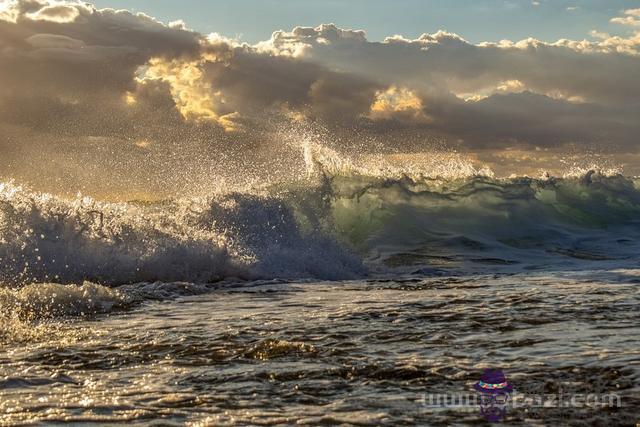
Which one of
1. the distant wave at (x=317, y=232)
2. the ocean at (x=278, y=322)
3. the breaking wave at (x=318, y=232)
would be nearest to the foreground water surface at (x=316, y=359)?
the ocean at (x=278, y=322)

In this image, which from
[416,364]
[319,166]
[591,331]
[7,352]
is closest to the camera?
[416,364]

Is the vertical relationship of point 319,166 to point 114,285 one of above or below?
above

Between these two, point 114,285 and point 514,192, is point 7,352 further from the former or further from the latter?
point 514,192

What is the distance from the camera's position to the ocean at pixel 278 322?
4395 millimetres

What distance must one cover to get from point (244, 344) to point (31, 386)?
6.14 feet

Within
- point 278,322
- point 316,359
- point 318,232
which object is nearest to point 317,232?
point 318,232

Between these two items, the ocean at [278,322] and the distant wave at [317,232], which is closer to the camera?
the ocean at [278,322]

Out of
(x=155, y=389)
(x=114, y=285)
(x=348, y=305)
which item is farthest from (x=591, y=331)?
(x=114, y=285)

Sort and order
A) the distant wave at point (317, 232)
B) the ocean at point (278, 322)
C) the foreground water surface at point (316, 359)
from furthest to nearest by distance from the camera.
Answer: the distant wave at point (317, 232), the ocean at point (278, 322), the foreground water surface at point (316, 359)

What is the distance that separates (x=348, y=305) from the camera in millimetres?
8672

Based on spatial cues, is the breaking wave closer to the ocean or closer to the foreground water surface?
the ocean

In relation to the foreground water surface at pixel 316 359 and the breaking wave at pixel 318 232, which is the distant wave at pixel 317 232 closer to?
the breaking wave at pixel 318 232

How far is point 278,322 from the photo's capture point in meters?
7.37

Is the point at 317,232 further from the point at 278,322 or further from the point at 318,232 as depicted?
the point at 278,322
